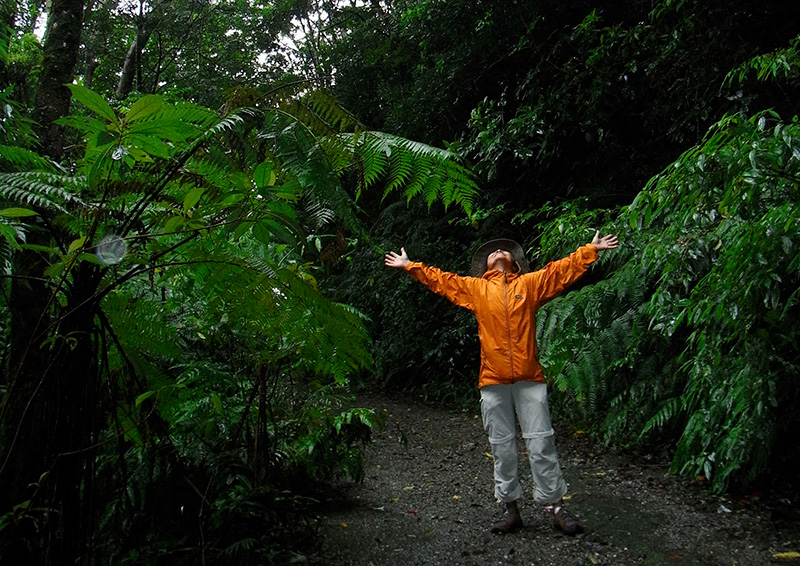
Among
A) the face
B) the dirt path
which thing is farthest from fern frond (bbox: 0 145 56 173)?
the face

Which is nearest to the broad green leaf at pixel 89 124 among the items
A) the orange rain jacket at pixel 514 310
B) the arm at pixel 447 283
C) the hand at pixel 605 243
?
the arm at pixel 447 283

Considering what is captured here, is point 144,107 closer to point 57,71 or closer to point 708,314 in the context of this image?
point 57,71

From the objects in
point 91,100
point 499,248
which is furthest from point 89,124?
point 499,248

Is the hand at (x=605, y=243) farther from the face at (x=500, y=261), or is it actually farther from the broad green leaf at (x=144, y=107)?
the broad green leaf at (x=144, y=107)

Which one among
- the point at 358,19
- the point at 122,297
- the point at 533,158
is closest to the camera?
Answer: the point at 122,297

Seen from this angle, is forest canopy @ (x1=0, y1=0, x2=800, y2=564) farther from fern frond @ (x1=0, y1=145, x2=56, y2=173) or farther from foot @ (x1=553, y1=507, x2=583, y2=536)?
foot @ (x1=553, y1=507, x2=583, y2=536)

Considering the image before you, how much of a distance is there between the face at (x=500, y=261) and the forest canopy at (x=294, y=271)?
0.80m

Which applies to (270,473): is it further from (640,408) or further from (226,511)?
(640,408)

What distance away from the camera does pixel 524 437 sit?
3705 millimetres

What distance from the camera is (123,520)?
9.28 feet

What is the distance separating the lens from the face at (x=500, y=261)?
4.06m

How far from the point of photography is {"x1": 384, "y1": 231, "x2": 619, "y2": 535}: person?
12.1 feet

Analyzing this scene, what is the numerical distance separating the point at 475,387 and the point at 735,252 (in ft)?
18.8

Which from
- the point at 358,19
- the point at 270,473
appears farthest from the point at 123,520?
the point at 358,19
